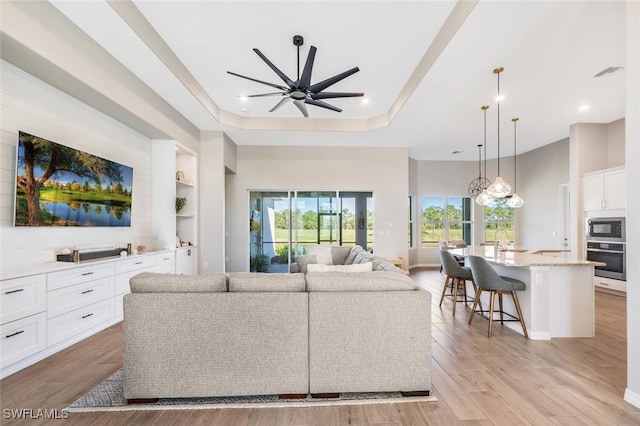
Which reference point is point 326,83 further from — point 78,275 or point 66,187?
point 78,275

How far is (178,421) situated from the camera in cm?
189

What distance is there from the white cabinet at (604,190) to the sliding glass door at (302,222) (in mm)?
4297

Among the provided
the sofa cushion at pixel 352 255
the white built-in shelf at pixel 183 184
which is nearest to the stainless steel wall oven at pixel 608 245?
the sofa cushion at pixel 352 255

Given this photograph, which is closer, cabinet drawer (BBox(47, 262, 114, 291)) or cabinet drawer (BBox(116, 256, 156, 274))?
cabinet drawer (BBox(47, 262, 114, 291))

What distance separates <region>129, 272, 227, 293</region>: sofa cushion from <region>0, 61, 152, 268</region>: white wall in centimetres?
169

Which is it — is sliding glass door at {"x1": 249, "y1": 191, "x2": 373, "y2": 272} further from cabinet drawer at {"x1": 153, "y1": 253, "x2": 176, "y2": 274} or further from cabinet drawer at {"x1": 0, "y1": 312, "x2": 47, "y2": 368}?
cabinet drawer at {"x1": 0, "y1": 312, "x2": 47, "y2": 368}

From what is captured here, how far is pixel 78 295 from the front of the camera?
3.05m

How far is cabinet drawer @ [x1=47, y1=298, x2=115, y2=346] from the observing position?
2793mm

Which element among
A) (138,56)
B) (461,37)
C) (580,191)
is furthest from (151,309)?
(580,191)

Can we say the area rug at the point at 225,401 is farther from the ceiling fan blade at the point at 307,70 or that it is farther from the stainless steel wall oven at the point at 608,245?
the stainless steel wall oven at the point at 608,245

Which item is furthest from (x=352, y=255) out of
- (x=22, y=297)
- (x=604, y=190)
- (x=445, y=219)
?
(x=445, y=219)

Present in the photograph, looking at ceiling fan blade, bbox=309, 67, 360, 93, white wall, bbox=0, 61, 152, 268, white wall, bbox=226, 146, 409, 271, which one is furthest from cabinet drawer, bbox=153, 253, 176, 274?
ceiling fan blade, bbox=309, 67, 360, 93

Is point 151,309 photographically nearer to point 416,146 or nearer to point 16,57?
point 16,57

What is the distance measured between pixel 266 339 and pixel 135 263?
289 centimetres
